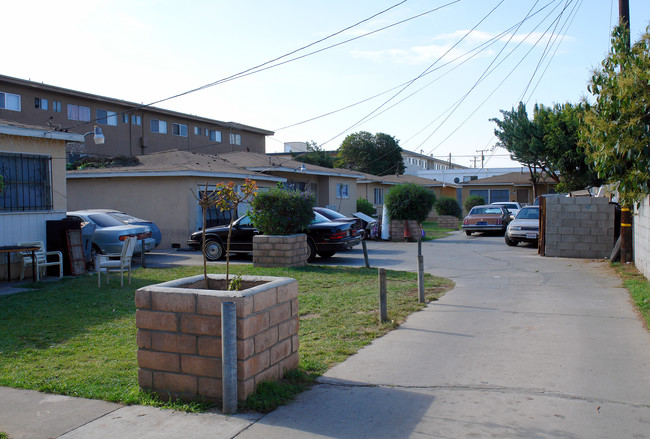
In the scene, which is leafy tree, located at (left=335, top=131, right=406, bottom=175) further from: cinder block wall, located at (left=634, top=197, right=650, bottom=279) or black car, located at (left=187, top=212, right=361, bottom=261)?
cinder block wall, located at (left=634, top=197, right=650, bottom=279)

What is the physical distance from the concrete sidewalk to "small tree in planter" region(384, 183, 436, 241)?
15207mm

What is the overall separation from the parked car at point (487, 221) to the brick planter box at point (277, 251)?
1470 cm

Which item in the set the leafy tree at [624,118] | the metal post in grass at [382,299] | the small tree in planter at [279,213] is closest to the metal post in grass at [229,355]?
the metal post in grass at [382,299]

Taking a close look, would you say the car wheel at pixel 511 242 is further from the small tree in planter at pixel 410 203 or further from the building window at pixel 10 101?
the building window at pixel 10 101

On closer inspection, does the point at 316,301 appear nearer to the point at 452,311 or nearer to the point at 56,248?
the point at 452,311

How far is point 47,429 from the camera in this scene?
418 centimetres

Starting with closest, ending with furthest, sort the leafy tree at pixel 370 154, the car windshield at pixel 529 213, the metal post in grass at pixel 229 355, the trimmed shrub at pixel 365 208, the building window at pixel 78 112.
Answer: the metal post in grass at pixel 229 355 < the car windshield at pixel 529 213 < the building window at pixel 78 112 < the trimmed shrub at pixel 365 208 < the leafy tree at pixel 370 154

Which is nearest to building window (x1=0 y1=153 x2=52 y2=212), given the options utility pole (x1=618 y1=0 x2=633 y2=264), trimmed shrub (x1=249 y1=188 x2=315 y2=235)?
trimmed shrub (x1=249 y1=188 x2=315 y2=235)

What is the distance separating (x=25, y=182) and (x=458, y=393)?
1152 cm

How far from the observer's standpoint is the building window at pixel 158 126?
34.5 m

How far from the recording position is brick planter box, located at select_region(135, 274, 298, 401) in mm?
4609

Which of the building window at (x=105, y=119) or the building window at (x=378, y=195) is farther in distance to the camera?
the building window at (x=378, y=195)

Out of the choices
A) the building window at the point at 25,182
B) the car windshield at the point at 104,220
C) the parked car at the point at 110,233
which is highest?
the building window at the point at 25,182

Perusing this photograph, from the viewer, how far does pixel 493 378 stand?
536 cm
